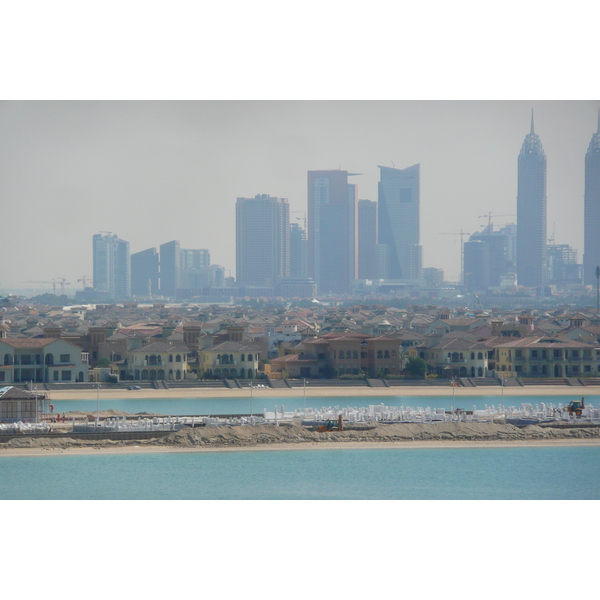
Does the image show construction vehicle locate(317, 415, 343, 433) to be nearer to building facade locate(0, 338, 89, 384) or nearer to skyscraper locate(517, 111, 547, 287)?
building facade locate(0, 338, 89, 384)

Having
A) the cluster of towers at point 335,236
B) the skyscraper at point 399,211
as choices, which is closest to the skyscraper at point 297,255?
the cluster of towers at point 335,236

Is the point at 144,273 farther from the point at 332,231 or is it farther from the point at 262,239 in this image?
the point at 332,231

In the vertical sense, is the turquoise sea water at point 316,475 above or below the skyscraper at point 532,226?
below

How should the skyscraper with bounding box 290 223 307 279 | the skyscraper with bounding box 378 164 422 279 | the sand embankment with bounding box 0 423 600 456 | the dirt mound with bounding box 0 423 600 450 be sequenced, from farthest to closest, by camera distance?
the skyscraper with bounding box 378 164 422 279 < the skyscraper with bounding box 290 223 307 279 < the dirt mound with bounding box 0 423 600 450 < the sand embankment with bounding box 0 423 600 456

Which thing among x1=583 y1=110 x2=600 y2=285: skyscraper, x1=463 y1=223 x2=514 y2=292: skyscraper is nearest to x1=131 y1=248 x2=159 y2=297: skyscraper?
x1=463 y1=223 x2=514 y2=292: skyscraper

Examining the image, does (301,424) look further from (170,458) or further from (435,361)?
(435,361)

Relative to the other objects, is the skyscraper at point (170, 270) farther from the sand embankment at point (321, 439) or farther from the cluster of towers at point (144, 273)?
the sand embankment at point (321, 439)
